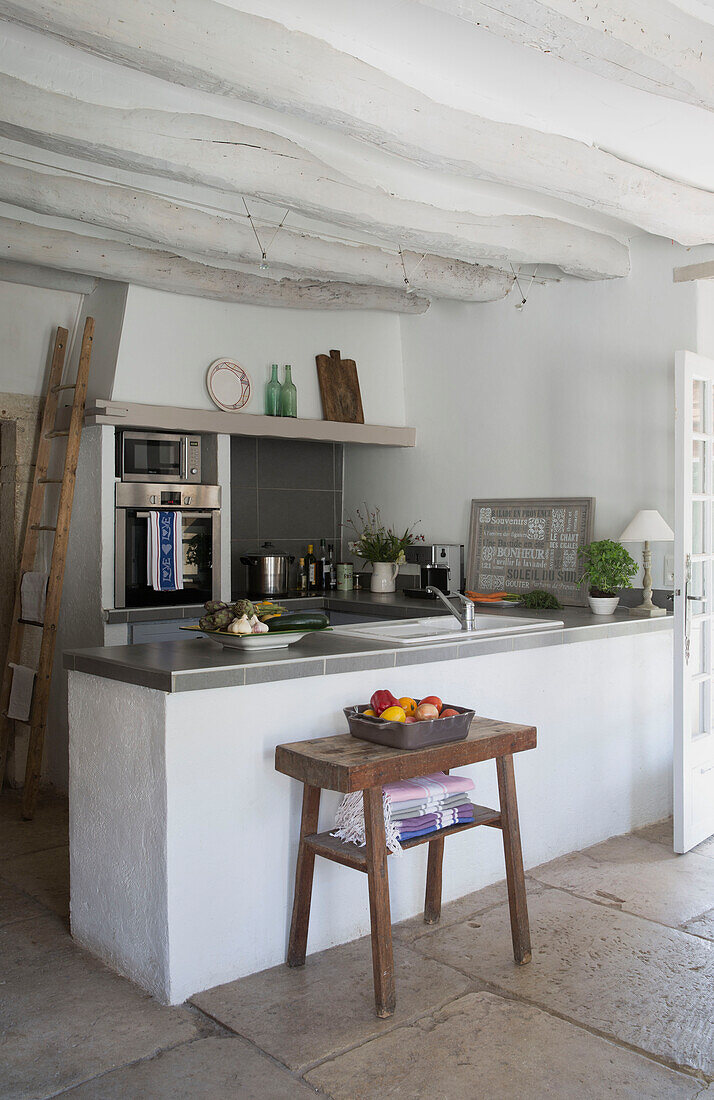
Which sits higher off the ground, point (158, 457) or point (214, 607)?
point (158, 457)

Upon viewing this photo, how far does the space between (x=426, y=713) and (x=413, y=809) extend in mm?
283

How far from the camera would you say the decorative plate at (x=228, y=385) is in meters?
4.97

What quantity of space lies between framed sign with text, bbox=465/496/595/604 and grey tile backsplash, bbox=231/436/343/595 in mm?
1175

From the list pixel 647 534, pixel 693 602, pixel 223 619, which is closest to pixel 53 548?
pixel 223 619

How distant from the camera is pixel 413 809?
8.91ft

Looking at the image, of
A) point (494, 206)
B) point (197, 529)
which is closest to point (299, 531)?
point (197, 529)

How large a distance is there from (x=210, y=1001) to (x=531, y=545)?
3099mm

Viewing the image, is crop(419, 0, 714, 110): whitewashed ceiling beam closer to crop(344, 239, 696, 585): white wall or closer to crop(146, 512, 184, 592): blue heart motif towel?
crop(344, 239, 696, 585): white wall

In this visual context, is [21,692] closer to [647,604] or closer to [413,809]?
[413,809]

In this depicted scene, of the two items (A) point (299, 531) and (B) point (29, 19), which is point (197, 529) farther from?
(B) point (29, 19)

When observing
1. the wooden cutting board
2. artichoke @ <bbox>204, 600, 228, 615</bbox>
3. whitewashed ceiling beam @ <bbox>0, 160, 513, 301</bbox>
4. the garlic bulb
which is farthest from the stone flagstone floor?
the wooden cutting board

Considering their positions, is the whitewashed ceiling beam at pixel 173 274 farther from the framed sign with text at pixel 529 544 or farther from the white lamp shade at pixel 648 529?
the white lamp shade at pixel 648 529

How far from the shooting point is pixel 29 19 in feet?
7.43

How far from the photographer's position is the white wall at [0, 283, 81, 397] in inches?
191
